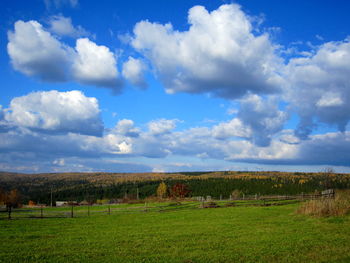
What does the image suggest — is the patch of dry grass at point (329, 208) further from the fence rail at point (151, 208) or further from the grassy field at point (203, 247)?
the fence rail at point (151, 208)

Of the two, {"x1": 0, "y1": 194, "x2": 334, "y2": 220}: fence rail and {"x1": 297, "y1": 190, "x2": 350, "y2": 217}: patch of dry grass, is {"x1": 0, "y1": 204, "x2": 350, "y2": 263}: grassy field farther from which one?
{"x1": 0, "y1": 194, "x2": 334, "y2": 220}: fence rail

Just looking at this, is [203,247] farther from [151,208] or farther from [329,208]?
[151,208]

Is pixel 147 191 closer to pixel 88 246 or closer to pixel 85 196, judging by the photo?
pixel 85 196

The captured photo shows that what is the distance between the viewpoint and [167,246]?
1388 centimetres

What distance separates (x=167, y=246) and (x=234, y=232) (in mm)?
5220

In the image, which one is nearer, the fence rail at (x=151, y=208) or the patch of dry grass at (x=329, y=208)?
the patch of dry grass at (x=329, y=208)

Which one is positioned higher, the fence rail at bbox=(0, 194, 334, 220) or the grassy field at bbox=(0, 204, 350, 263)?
the grassy field at bbox=(0, 204, 350, 263)

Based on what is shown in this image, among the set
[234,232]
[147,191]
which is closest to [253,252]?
[234,232]

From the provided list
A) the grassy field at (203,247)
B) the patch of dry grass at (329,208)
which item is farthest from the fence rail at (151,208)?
the grassy field at (203,247)

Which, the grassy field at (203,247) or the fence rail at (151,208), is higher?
the grassy field at (203,247)

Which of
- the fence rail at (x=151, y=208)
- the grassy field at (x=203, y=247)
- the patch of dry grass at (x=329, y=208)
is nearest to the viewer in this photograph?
the grassy field at (x=203, y=247)

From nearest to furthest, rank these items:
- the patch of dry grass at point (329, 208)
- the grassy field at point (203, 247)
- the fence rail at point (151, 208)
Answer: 1. the grassy field at point (203, 247)
2. the patch of dry grass at point (329, 208)
3. the fence rail at point (151, 208)

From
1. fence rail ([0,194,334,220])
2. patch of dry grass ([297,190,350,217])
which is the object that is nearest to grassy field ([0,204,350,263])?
patch of dry grass ([297,190,350,217])

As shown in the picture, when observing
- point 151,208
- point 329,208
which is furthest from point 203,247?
point 151,208
